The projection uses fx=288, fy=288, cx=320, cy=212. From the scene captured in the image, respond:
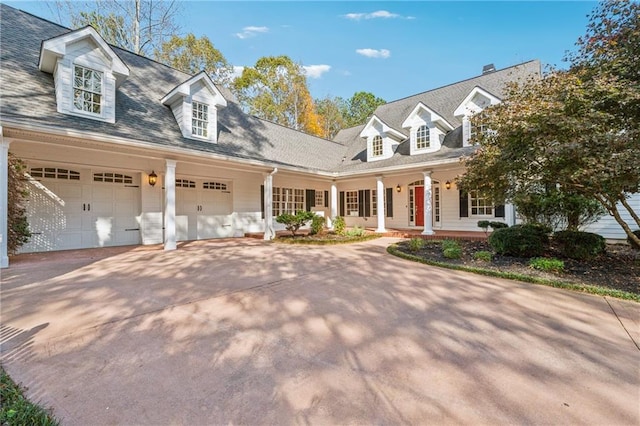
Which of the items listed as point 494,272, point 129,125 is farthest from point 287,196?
point 494,272

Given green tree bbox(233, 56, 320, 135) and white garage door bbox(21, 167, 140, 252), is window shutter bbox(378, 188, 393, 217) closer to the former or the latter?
white garage door bbox(21, 167, 140, 252)

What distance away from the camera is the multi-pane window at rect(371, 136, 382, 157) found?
1340 centimetres

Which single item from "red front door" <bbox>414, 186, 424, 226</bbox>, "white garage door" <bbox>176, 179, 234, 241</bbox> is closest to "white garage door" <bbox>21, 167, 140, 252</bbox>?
"white garage door" <bbox>176, 179, 234, 241</bbox>

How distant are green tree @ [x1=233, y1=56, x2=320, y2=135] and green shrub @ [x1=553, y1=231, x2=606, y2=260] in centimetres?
2283

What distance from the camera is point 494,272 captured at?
18.1ft

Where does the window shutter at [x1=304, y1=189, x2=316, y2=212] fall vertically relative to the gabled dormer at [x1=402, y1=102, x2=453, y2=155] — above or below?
below

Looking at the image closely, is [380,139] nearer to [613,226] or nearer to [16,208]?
[613,226]

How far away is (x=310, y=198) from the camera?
1459 cm

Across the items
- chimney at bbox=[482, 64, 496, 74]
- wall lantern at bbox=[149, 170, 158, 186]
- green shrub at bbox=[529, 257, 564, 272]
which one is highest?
chimney at bbox=[482, 64, 496, 74]

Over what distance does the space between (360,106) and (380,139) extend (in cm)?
2419

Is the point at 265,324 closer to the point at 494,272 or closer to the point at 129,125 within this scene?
the point at 494,272

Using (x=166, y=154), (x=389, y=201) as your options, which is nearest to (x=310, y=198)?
(x=389, y=201)

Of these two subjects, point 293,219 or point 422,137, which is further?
point 422,137

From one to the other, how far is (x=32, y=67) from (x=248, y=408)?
34.7ft
